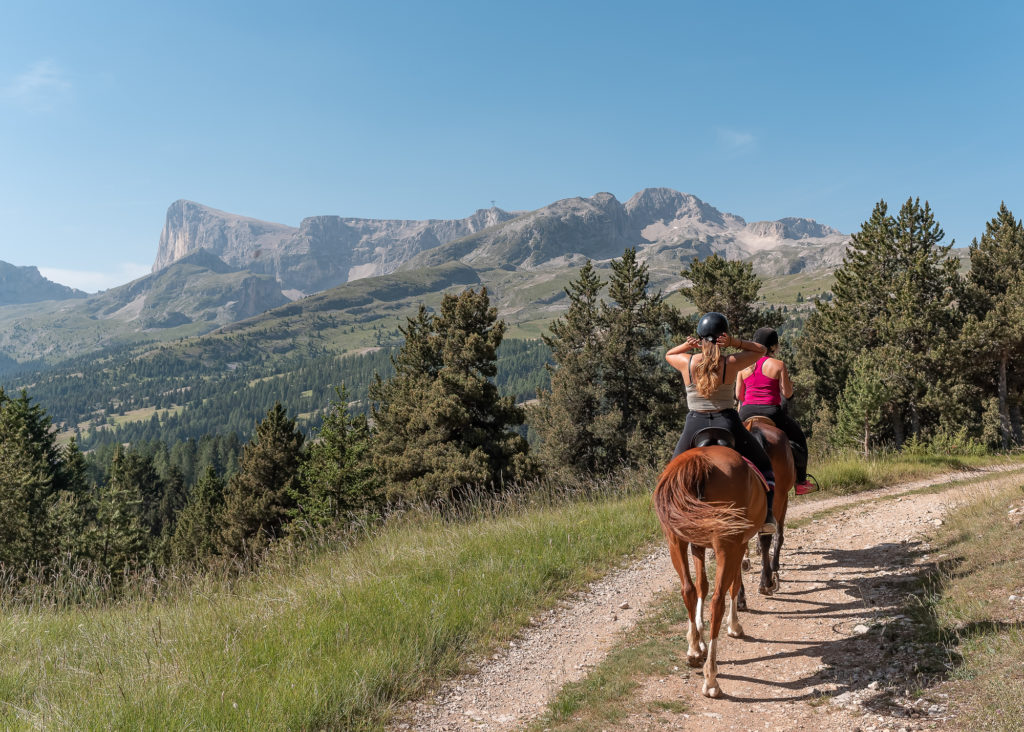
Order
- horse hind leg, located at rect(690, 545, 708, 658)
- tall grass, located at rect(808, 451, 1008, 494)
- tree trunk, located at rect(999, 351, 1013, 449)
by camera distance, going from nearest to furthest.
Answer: horse hind leg, located at rect(690, 545, 708, 658) → tall grass, located at rect(808, 451, 1008, 494) → tree trunk, located at rect(999, 351, 1013, 449)

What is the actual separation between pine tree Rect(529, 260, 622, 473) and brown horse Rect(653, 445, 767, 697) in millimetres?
29846

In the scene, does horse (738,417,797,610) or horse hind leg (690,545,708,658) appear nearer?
horse hind leg (690,545,708,658)

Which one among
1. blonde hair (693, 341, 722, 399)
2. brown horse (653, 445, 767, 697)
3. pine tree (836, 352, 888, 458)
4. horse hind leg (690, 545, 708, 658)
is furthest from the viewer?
pine tree (836, 352, 888, 458)

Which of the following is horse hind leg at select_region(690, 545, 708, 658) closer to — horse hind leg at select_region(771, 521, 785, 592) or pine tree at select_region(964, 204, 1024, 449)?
horse hind leg at select_region(771, 521, 785, 592)

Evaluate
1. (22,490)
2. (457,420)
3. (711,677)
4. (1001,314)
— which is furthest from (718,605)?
(22,490)

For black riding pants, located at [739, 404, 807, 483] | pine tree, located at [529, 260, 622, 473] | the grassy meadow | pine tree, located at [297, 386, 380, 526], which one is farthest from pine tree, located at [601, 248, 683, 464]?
black riding pants, located at [739, 404, 807, 483]

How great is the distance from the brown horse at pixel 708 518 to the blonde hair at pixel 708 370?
634 mm

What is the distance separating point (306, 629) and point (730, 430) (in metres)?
5.18

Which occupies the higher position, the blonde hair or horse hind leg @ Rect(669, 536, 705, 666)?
the blonde hair

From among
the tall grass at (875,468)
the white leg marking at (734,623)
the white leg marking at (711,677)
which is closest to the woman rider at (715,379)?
the white leg marking at (734,623)

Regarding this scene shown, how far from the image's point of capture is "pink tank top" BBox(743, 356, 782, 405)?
824 cm

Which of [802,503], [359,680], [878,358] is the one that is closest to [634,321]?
[878,358]

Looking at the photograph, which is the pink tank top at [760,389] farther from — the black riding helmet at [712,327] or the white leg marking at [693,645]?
the white leg marking at [693,645]

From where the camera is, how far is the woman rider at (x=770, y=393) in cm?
810
